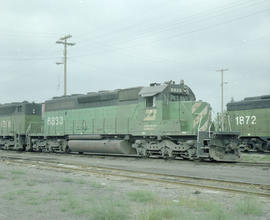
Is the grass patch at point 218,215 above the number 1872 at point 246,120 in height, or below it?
below

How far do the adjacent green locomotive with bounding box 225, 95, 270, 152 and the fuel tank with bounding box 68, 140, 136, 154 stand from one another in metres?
8.67

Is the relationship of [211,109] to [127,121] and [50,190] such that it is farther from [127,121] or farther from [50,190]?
[50,190]

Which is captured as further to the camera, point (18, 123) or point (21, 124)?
point (18, 123)

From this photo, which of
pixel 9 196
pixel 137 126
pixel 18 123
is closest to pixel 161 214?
pixel 9 196

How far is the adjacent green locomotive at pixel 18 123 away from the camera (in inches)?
1002

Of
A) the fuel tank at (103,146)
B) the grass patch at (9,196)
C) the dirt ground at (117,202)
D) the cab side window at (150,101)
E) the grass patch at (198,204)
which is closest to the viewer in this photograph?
the dirt ground at (117,202)

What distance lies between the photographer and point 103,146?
1867 cm

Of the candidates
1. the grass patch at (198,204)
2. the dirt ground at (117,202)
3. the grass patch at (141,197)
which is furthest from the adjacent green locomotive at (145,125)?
the grass patch at (198,204)

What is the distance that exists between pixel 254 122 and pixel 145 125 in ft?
32.0

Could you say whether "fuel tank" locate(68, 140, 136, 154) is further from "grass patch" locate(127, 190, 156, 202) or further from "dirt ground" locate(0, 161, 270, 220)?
"grass patch" locate(127, 190, 156, 202)

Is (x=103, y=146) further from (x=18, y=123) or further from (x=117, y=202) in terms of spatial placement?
(x=117, y=202)

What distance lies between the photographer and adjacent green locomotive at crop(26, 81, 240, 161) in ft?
49.5

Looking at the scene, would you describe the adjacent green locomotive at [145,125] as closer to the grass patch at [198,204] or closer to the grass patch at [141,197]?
the grass patch at [141,197]

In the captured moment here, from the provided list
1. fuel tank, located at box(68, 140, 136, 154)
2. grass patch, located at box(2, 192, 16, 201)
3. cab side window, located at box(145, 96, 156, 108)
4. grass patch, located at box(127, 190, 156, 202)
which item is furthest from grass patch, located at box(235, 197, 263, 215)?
fuel tank, located at box(68, 140, 136, 154)
